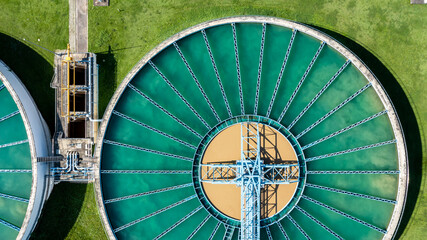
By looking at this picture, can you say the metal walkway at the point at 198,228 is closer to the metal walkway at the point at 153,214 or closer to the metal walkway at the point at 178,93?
the metal walkway at the point at 153,214

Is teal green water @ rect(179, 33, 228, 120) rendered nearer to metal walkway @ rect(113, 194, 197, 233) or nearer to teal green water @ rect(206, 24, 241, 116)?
teal green water @ rect(206, 24, 241, 116)

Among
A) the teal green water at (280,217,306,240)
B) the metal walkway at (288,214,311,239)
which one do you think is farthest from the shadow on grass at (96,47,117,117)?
the metal walkway at (288,214,311,239)

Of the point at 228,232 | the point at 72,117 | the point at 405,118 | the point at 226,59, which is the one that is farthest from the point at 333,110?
the point at 72,117

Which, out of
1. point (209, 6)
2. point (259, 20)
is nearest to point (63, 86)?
point (209, 6)

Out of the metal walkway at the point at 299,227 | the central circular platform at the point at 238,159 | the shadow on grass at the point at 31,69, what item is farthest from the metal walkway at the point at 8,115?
the metal walkway at the point at 299,227

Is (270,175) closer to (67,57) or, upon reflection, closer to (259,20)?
(259,20)

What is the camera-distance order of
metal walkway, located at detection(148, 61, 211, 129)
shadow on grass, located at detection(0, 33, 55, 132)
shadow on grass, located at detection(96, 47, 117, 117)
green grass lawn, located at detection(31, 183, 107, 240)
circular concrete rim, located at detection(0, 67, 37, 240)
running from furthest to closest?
shadow on grass, located at detection(0, 33, 55, 132), shadow on grass, located at detection(96, 47, 117, 117), green grass lawn, located at detection(31, 183, 107, 240), circular concrete rim, located at detection(0, 67, 37, 240), metal walkway, located at detection(148, 61, 211, 129)

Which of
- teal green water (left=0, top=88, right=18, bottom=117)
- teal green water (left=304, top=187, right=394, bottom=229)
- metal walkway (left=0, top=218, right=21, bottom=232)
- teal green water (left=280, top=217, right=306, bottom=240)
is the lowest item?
teal green water (left=280, top=217, right=306, bottom=240)
